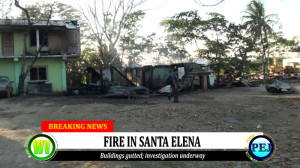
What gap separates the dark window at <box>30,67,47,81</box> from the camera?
713 inches

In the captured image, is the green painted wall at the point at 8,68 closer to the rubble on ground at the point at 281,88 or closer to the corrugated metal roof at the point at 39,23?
the corrugated metal roof at the point at 39,23

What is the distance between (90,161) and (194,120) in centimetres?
376

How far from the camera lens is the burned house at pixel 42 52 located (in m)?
17.6

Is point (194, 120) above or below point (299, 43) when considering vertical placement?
below

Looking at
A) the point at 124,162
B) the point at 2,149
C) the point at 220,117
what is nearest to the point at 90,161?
the point at 124,162

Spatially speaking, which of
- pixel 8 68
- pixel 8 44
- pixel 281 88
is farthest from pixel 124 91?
pixel 8 44

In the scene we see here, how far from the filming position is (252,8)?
28.8 m

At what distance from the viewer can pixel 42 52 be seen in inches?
706

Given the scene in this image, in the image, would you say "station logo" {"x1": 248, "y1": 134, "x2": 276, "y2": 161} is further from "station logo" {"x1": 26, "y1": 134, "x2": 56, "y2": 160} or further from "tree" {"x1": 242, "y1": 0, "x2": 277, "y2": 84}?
"tree" {"x1": 242, "y1": 0, "x2": 277, "y2": 84}

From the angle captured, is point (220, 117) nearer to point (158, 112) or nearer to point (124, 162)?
point (158, 112)

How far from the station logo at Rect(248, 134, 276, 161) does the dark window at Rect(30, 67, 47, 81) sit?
17534 mm

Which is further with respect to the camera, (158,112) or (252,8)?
(252,8)

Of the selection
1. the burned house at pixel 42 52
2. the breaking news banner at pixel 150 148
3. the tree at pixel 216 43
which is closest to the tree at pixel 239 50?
the tree at pixel 216 43

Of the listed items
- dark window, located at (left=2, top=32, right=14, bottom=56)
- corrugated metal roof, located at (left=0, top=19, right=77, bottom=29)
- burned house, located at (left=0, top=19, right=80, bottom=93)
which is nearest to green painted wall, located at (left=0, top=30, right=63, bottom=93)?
burned house, located at (left=0, top=19, right=80, bottom=93)
